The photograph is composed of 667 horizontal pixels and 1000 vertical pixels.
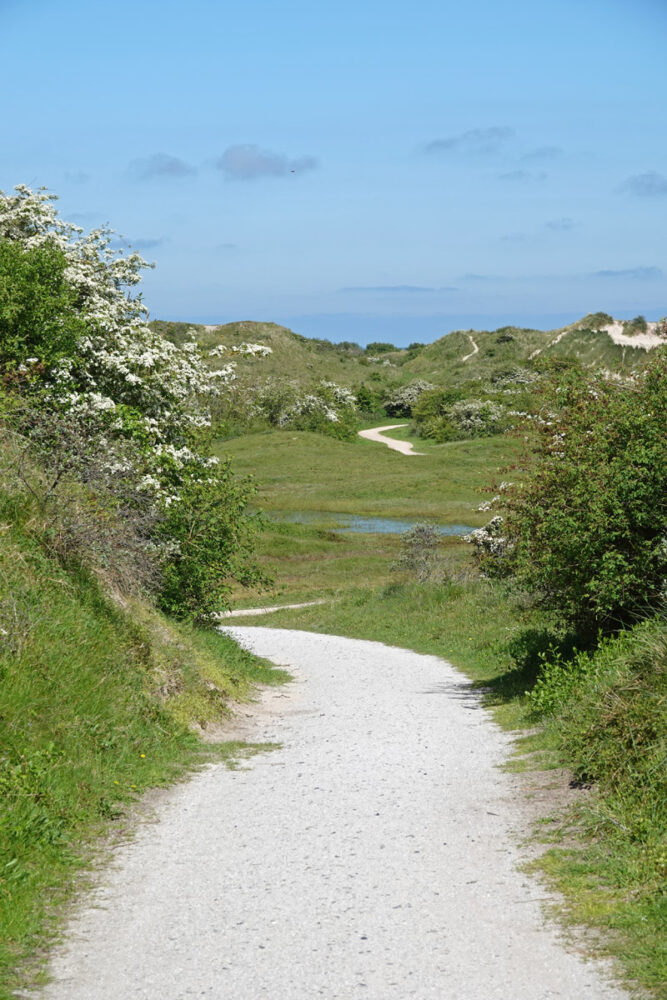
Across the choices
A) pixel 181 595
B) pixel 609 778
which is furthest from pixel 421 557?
pixel 609 778

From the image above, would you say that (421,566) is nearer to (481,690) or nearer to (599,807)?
(481,690)

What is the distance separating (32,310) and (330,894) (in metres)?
14.4

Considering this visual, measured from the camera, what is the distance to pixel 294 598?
4475 centimetres

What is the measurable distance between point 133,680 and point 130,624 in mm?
1292

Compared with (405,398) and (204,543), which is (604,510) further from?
(405,398)

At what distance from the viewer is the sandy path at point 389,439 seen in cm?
12244

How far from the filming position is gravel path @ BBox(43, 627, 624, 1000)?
19.9ft

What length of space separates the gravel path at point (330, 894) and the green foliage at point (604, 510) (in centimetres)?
307

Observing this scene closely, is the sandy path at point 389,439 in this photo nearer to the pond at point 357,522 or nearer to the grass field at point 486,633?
the grass field at point 486,633

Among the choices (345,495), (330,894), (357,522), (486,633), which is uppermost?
(345,495)

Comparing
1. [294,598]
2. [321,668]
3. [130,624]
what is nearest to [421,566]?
[294,598]

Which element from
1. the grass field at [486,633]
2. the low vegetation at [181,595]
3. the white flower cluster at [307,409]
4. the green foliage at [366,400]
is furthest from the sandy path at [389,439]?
the low vegetation at [181,595]

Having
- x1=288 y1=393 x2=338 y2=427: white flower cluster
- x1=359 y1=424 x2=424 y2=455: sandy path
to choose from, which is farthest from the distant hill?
x1=359 y1=424 x2=424 y2=455: sandy path

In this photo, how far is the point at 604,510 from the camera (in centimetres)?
1455
